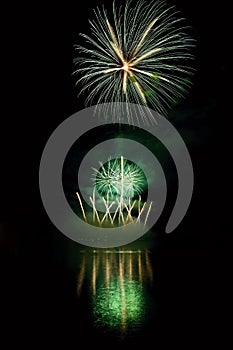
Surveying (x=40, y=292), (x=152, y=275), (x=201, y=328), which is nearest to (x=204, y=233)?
(x=152, y=275)

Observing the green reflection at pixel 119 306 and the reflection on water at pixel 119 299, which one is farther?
the green reflection at pixel 119 306

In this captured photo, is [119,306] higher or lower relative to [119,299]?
lower

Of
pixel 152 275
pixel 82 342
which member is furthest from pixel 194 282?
pixel 82 342

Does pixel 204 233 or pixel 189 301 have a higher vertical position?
pixel 204 233

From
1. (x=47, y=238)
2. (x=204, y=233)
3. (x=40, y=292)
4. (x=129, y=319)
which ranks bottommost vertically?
(x=129, y=319)

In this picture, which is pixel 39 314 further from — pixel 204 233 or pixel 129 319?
pixel 204 233

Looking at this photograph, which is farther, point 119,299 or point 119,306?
point 119,299

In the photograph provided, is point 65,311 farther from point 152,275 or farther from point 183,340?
point 152,275

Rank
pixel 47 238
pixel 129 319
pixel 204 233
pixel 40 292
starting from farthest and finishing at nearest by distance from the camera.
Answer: pixel 204 233 < pixel 47 238 < pixel 40 292 < pixel 129 319

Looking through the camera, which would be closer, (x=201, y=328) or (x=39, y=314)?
(x=201, y=328)

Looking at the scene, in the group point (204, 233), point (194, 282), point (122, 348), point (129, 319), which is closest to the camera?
point (122, 348)

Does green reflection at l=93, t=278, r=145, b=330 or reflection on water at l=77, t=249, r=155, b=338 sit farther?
green reflection at l=93, t=278, r=145, b=330
